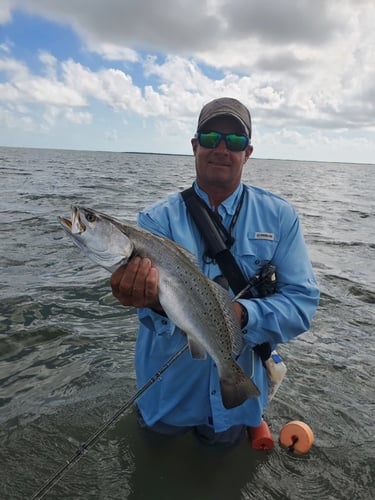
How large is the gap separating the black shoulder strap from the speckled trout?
44 cm

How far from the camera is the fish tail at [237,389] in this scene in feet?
10.9

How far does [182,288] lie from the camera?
10.8 ft

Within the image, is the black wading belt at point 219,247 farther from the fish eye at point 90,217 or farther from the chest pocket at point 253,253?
the fish eye at point 90,217

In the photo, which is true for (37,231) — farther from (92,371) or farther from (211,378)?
(211,378)

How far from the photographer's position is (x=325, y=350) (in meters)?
7.19

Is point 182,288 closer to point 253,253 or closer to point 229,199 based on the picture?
point 253,253

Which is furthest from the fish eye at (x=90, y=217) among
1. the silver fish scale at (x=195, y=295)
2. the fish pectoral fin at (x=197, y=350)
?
the fish pectoral fin at (x=197, y=350)

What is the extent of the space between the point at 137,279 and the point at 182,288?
0.36m

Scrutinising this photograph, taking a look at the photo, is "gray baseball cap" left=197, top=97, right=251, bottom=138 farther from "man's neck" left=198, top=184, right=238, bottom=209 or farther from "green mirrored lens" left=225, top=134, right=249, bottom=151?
"man's neck" left=198, top=184, right=238, bottom=209

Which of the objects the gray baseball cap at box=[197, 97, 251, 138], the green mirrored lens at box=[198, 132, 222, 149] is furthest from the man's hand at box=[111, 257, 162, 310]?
the gray baseball cap at box=[197, 97, 251, 138]

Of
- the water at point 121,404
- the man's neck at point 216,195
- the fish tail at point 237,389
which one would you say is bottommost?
the water at point 121,404

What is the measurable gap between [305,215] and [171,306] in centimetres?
2076

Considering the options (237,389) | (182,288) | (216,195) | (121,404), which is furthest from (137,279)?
(121,404)

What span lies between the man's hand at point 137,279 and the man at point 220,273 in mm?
419
